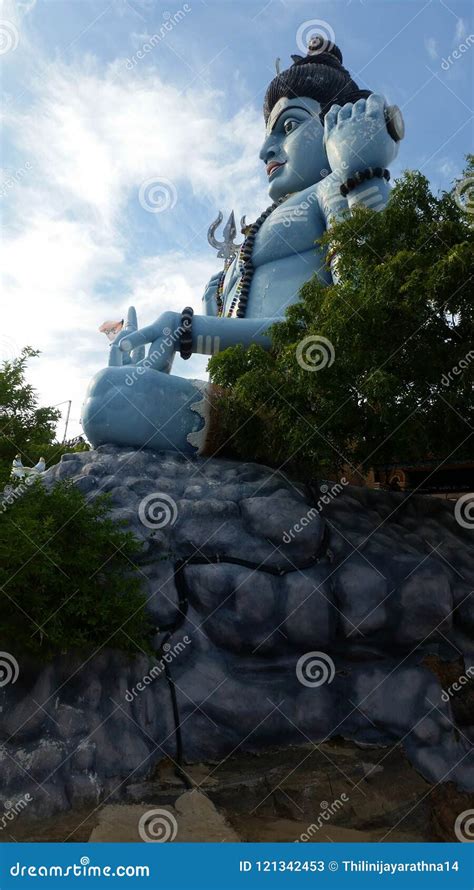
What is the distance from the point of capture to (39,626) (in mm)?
3795

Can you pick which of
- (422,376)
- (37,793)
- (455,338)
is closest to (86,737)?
A: (37,793)

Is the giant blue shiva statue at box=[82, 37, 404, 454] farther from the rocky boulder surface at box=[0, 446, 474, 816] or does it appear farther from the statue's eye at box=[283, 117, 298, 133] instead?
the rocky boulder surface at box=[0, 446, 474, 816]

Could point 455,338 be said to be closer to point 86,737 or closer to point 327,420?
point 327,420

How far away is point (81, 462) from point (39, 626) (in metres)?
2.23

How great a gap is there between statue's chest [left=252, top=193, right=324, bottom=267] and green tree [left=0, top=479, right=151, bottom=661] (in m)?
4.74
